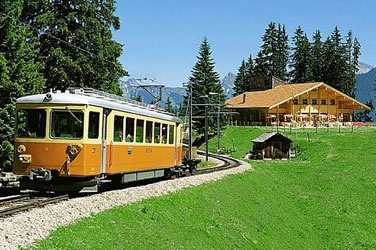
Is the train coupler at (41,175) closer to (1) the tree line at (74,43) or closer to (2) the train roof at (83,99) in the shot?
(2) the train roof at (83,99)

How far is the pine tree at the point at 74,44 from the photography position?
35.0 meters

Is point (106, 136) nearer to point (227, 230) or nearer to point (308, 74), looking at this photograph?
point (227, 230)

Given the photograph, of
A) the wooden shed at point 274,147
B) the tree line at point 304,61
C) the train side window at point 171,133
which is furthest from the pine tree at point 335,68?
the train side window at point 171,133

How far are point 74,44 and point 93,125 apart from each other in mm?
20824

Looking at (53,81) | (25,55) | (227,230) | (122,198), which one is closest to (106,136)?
(122,198)

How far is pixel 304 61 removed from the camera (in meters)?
110

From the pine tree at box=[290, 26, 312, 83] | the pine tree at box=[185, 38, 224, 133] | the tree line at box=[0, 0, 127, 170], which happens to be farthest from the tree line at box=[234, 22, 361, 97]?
the tree line at box=[0, 0, 127, 170]

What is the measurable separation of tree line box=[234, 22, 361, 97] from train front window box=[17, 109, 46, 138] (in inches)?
3563

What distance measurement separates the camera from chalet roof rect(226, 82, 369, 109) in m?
76.8

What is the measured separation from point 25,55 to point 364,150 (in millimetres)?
35637

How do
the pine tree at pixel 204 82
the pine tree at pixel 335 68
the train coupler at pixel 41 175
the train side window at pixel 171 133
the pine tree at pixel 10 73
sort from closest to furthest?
the train coupler at pixel 41 175 < the train side window at pixel 171 133 < the pine tree at pixel 10 73 < the pine tree at pixel 204 82 < the pine tree at pixel 335 68

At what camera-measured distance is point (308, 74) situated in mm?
107062

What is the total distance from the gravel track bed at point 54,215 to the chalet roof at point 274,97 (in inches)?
2328

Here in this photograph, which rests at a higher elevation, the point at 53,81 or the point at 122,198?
the point at 53,81
